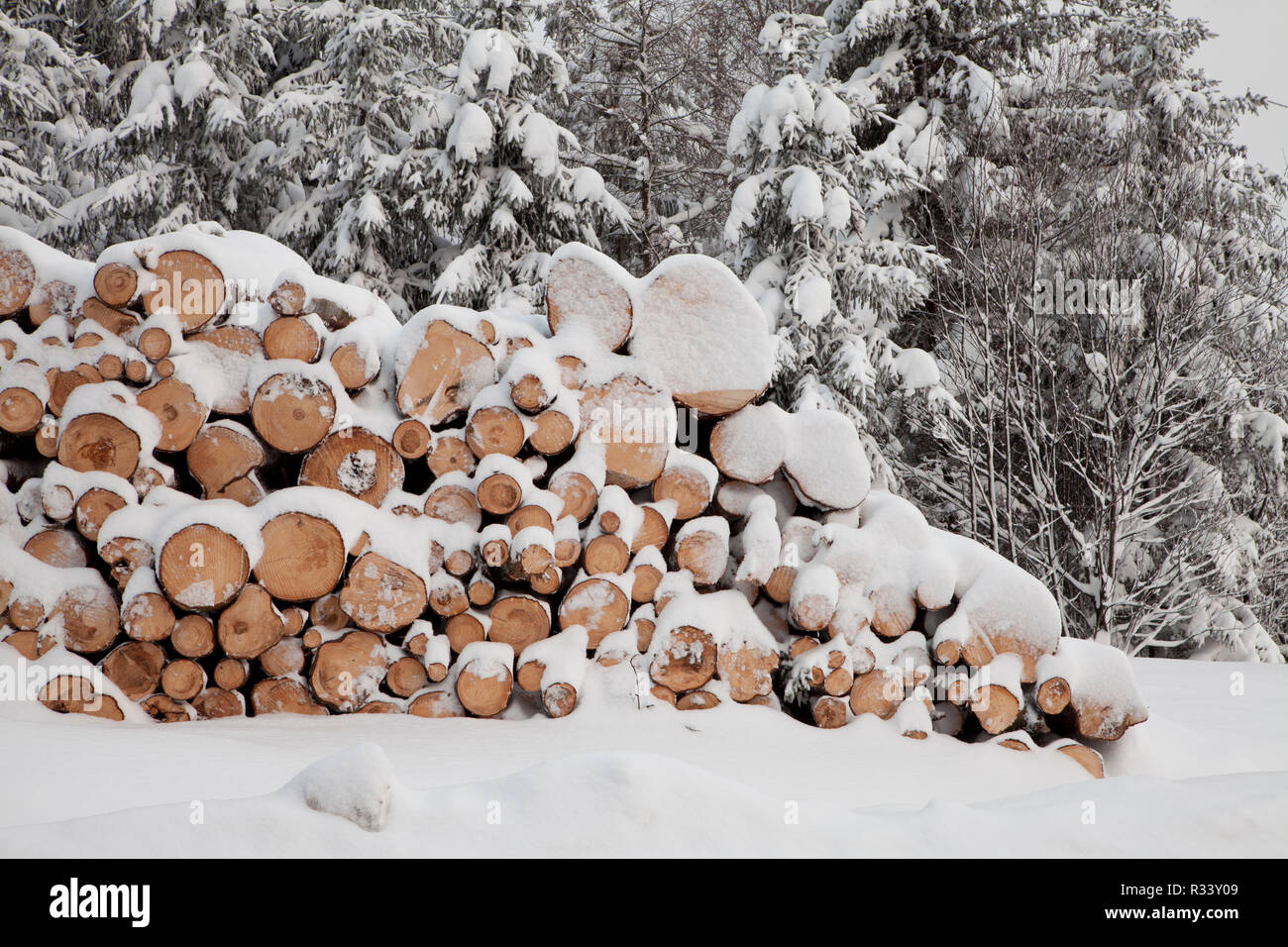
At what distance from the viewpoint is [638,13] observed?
1192 centimetres

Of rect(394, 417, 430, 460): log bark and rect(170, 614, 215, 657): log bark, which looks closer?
rect(170, 614, 215, 657): log bark

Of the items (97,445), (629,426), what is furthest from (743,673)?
(97,445)

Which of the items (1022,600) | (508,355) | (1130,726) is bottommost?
(1130,726)

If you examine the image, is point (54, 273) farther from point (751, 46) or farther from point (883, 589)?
point (751, 46)

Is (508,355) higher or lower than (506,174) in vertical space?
lower

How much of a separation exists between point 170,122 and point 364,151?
7.50 ft

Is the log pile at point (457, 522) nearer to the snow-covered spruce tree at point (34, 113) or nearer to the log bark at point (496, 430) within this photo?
the log bark at point (496, 430)

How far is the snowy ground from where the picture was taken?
151 cm

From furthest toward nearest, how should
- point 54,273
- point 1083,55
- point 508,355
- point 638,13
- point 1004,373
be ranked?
point 638,13, point 1083,55, point 1004,373, point 508,355, point 54,273

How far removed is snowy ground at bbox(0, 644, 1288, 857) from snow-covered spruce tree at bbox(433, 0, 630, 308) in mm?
6512
